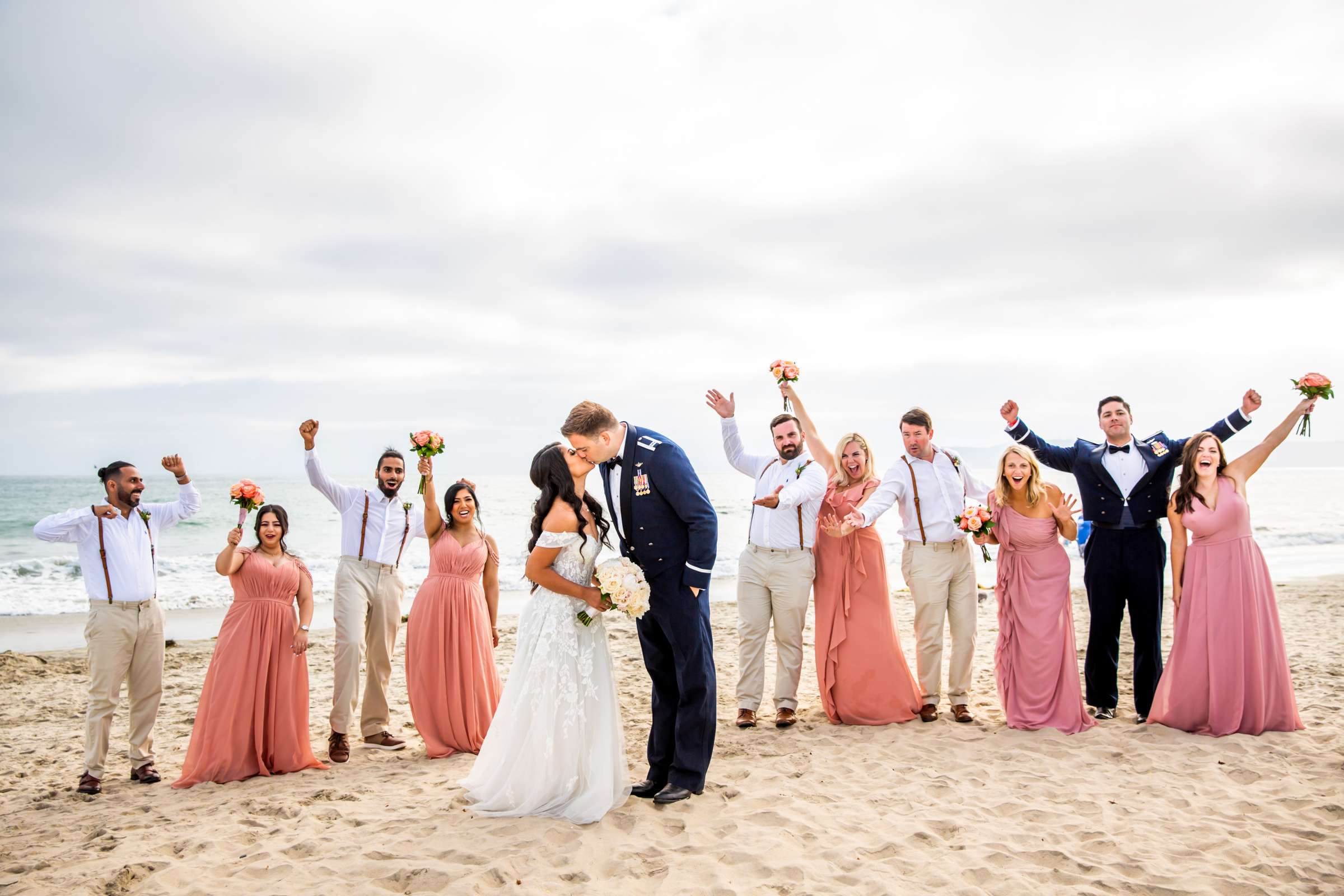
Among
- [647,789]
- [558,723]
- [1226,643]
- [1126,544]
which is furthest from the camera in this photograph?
[1126,544]

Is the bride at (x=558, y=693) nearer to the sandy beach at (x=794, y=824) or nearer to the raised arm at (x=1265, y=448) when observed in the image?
the sandy beach at (x=794, y=824)

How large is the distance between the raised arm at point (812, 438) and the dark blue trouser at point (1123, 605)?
203 cm

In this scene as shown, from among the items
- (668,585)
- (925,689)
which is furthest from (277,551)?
(925,689)

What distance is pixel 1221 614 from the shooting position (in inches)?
224

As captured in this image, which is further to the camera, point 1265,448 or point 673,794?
point 1265,448

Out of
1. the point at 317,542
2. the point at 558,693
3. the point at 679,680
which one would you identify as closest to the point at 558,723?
the point at 558,693

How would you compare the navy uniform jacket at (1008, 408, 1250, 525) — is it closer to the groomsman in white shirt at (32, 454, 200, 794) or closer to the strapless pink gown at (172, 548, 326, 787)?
the strapless pink gown at (172, 548, 326, 787)

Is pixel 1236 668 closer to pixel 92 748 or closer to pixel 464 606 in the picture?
pixel 464 606

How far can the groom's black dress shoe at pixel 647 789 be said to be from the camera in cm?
463

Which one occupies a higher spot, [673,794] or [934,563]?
[934,563]

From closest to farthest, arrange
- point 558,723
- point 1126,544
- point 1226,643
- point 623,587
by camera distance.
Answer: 1. point 623,587
2. point 558,723
3. point 1226,643
4. point 1126,544

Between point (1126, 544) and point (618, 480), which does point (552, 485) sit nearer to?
point (618, 480)

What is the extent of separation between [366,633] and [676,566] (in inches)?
121

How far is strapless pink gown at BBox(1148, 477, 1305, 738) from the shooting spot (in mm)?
5566
